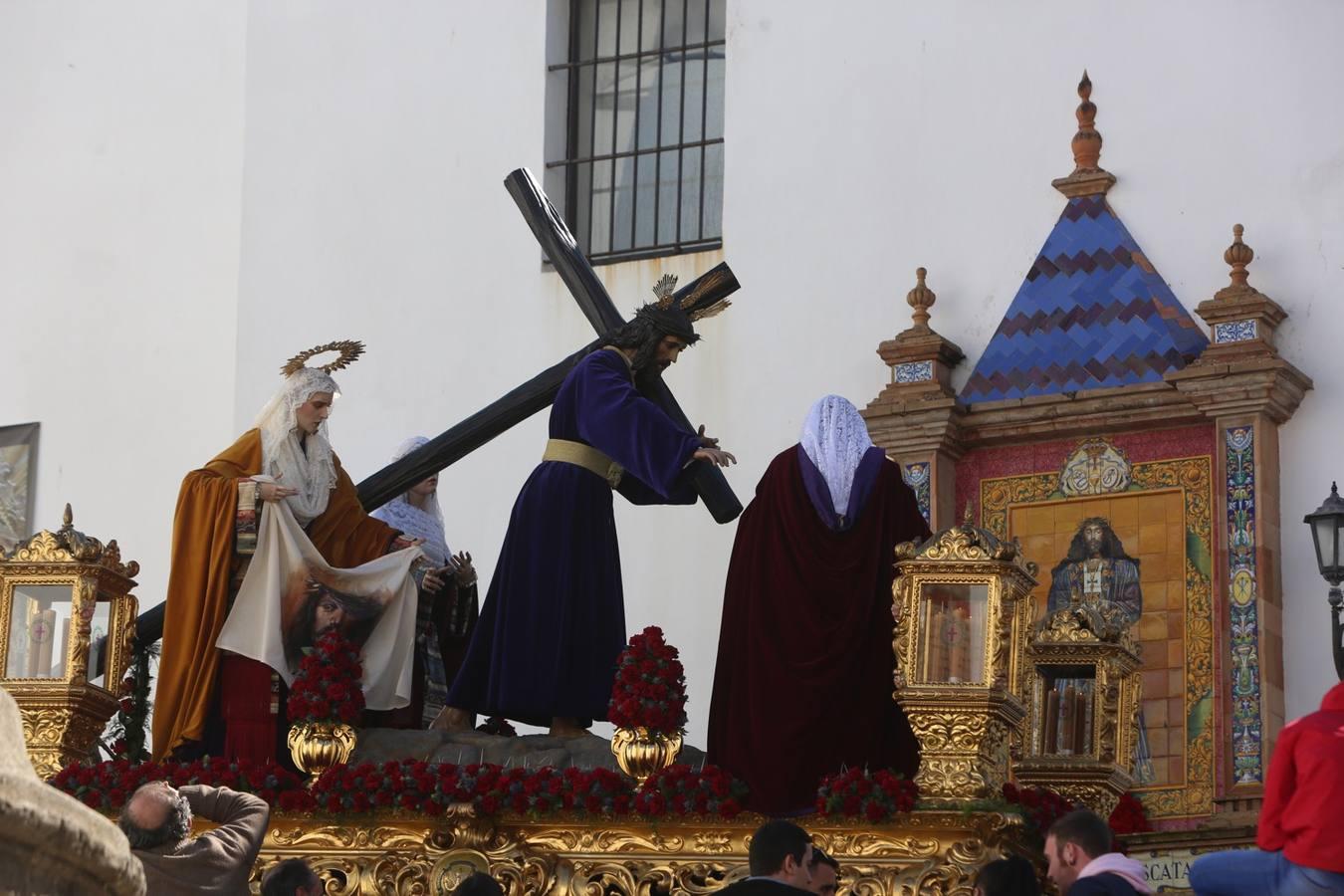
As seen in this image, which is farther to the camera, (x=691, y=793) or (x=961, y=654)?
(x=691, y=793)

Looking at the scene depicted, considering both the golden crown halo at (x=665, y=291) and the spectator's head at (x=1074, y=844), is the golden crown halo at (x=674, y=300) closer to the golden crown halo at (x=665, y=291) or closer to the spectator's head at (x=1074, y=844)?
the golden crown halo at (x=665, y=291)

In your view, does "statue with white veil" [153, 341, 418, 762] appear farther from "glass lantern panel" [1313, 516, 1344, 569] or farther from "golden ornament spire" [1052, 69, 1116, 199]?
"golden ornament spire" [1052, 69, 1116, 199]

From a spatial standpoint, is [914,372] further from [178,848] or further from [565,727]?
[178,848]

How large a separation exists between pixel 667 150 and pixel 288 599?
18.3 feet

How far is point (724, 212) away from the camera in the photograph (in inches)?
521

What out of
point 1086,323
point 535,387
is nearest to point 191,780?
point 535,387

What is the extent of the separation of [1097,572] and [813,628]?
150 inches

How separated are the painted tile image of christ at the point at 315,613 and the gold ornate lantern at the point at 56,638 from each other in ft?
1.99

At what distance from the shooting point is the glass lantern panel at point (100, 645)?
895cm

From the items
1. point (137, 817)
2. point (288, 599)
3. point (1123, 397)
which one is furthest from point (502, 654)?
point (1123, 397)

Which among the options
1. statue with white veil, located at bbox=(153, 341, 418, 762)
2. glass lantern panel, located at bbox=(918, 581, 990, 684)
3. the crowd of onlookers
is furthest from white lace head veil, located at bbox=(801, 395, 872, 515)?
the crowd of onlookers

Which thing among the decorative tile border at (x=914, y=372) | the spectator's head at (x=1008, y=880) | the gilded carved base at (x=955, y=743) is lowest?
the spectator's head at (x=1008, y=880)

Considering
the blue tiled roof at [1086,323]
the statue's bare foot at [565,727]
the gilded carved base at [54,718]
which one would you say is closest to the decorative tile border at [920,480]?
the blue tiled roof at [1086,323]

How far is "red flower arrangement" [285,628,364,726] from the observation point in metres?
8.53
